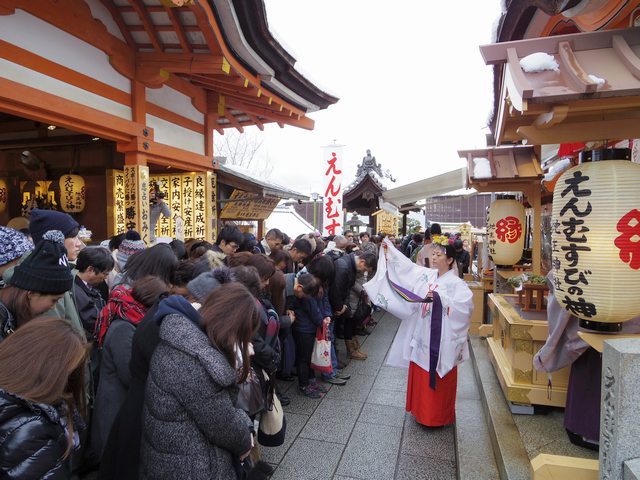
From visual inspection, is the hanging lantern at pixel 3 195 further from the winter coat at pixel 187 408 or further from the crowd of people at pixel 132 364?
the winter coat at pixel 187 408

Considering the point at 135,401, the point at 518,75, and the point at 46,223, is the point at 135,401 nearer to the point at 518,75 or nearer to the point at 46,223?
the point at 46,223

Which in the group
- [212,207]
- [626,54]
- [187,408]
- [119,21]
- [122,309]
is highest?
[119,21]

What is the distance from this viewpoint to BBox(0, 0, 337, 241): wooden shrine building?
492cm

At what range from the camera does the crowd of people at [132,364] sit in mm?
1604

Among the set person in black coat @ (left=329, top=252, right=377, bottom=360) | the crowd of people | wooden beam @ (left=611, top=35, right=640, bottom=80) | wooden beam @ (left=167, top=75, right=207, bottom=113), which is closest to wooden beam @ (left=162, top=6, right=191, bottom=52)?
wooden beam @ (left=167, top=75, right=207, bottom=113)

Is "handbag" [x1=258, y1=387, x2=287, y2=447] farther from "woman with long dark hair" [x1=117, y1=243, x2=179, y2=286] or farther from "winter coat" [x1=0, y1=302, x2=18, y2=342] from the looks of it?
"winter coat" [x1=0, y1=302, x2=18, y2=342]

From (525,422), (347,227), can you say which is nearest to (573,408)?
(525,422)

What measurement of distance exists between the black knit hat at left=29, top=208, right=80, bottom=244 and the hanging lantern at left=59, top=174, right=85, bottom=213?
5.30m

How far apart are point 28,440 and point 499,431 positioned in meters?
3.54

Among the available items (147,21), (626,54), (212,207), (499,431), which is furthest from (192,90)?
(499,431)

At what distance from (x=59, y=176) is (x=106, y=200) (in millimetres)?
1206

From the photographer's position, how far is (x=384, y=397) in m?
5.26

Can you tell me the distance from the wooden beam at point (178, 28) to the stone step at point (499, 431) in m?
6.21

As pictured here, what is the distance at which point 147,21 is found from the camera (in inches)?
231
